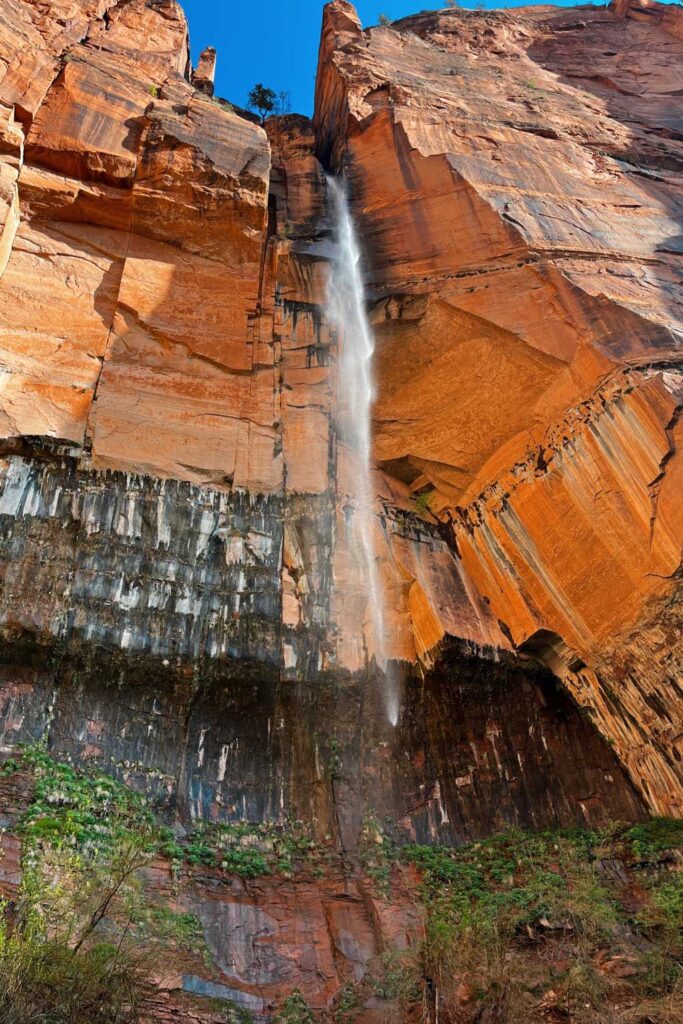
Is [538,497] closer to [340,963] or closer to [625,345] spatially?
[625,345]

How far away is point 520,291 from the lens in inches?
573

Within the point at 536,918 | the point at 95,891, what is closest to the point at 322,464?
the point at 95,891

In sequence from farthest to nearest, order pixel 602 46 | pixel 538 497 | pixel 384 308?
1. pixel 602 46
2. pixel 384 308
3. pixel 538 497

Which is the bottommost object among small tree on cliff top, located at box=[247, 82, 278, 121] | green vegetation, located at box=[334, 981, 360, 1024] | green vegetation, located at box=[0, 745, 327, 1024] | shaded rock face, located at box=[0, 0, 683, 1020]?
green vegetation, located at box=[334, 981, 360, 1024]

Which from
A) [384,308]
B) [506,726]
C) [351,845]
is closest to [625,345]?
[384,308]

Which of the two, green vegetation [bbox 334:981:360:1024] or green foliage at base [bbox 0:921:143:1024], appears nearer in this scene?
green foliage at base [bbox 0:921:143:1024]

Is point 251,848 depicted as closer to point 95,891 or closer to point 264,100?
point 95,891

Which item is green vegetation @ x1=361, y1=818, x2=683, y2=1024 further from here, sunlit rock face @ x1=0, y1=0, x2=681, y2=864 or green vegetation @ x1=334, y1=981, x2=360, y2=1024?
sunlit rock face @ x1=0, y1=0, x2=681, y2=864

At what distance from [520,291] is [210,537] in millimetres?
7467

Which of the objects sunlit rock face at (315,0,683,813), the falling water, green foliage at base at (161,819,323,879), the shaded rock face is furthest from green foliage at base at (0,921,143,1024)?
sunlit rock face at (315,0,683,813)

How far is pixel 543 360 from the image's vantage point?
1404 cm

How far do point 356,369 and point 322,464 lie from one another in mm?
2531

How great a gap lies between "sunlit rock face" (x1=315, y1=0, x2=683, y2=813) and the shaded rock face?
6 centimetres

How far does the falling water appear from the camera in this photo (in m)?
14.8
